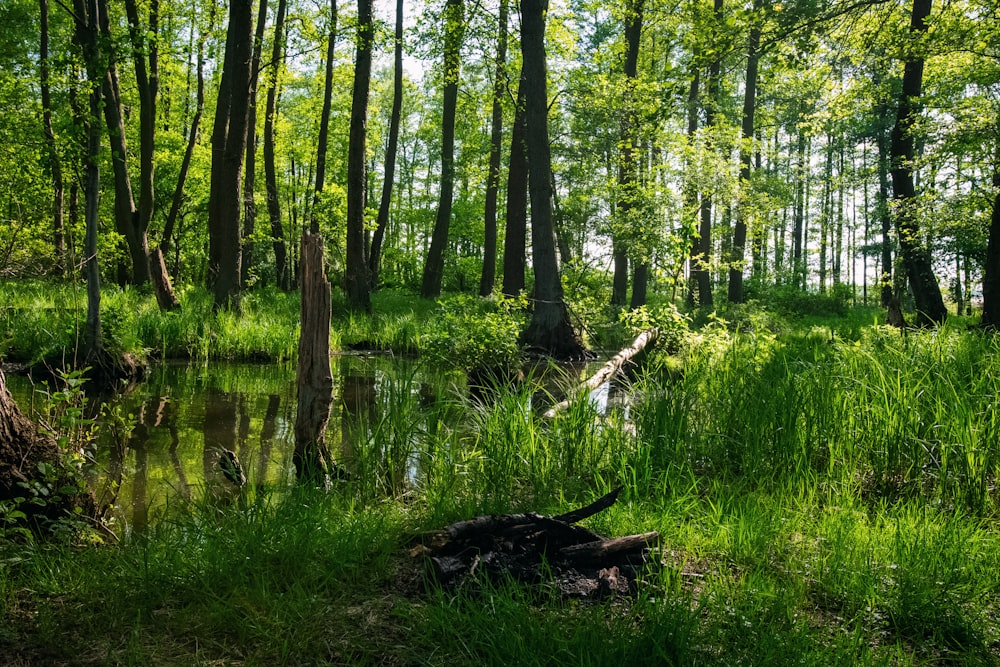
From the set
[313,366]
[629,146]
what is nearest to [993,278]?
[629,146]

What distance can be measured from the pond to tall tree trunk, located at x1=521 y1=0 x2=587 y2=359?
7.13 ft

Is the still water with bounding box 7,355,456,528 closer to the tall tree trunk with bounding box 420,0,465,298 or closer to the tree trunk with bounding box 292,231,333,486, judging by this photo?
the tree trunk with bounding box 292,231,333,486

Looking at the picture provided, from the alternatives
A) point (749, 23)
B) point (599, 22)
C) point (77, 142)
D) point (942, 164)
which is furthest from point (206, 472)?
point (599, 22)

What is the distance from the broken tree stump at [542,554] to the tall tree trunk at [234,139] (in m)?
10.5

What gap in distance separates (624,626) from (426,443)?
9.09 feet

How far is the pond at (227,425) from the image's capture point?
15.4 feet

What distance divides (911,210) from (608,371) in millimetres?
8594

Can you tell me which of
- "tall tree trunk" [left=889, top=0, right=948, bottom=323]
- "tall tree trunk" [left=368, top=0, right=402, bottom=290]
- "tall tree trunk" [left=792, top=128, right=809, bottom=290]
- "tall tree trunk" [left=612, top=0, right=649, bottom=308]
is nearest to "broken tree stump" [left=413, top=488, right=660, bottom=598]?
"tall tree trunk" [left=612, top=0, right=649, bottom=308]

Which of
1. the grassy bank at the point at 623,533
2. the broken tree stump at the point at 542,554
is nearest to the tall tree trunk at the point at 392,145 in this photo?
the grassy bank at the point at 623,533

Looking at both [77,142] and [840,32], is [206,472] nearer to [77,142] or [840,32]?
[77,142]

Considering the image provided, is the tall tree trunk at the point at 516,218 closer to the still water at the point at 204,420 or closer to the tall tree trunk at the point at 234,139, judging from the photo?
the still water at the point at 204,420

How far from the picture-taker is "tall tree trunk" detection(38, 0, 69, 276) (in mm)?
6902

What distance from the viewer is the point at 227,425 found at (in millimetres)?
7168

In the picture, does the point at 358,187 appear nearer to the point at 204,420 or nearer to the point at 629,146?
the point at 629,146
